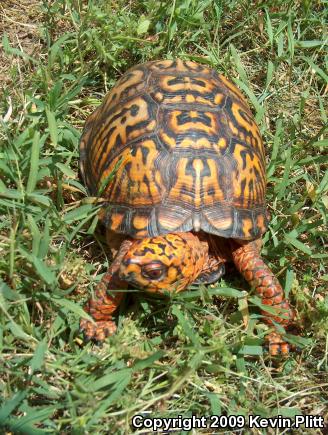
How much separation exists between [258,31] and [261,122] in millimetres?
893

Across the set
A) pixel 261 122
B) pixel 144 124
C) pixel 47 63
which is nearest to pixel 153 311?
pixel 144 124

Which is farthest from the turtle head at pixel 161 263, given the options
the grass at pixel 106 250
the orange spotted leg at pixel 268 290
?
the orange spotted leg at pixel 268 290

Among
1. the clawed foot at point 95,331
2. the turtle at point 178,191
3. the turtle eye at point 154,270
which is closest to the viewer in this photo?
the turtle eye at point 154,270

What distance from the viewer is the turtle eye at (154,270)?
2779mm

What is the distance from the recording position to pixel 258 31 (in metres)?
4.43

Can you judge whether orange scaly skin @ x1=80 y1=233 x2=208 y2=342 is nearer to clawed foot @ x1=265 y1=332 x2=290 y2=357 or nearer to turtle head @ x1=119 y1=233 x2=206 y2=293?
turtle head @ x1=119 y1=233 x2=206 y2=293

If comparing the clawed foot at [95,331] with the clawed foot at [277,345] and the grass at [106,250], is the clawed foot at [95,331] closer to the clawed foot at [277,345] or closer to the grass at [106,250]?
the grass at [106,250]

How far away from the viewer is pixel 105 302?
3.11m

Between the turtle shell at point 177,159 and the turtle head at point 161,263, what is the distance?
11cm

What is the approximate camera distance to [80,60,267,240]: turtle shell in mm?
3057

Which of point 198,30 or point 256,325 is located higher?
point 198,30

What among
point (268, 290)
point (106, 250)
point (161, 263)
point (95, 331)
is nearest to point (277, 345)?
point (268, 290)

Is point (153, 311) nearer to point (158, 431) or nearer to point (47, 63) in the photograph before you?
point (158, 431)

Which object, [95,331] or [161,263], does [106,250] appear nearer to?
[95,331]
